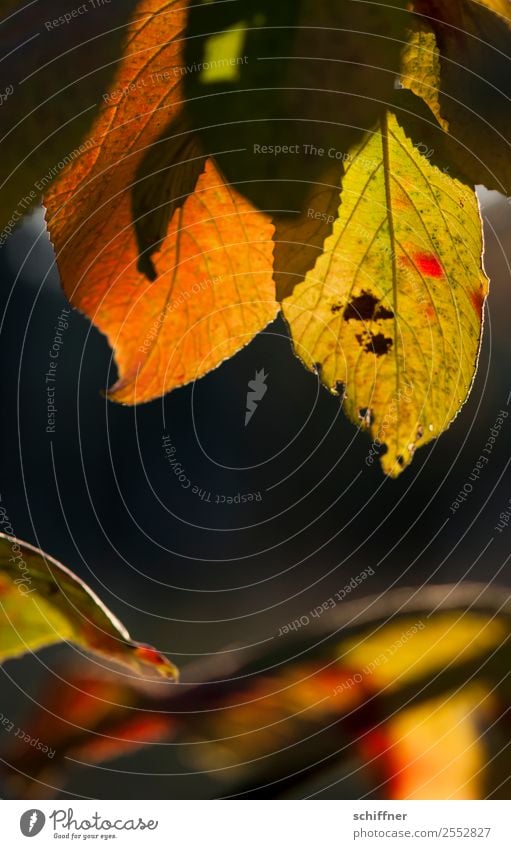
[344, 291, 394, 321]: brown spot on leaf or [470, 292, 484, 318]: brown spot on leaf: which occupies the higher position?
[344, 291, 394, 321]: brown spot on leaf

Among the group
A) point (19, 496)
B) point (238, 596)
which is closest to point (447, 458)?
point (238, 596)

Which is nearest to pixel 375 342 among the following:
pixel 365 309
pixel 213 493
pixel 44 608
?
pixel 365 309

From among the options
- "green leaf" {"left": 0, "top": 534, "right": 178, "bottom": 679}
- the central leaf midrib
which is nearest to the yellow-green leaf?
the central leaf midrib

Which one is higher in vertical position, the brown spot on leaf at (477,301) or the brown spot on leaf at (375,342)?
the brown spot on leaf at (477,301)
